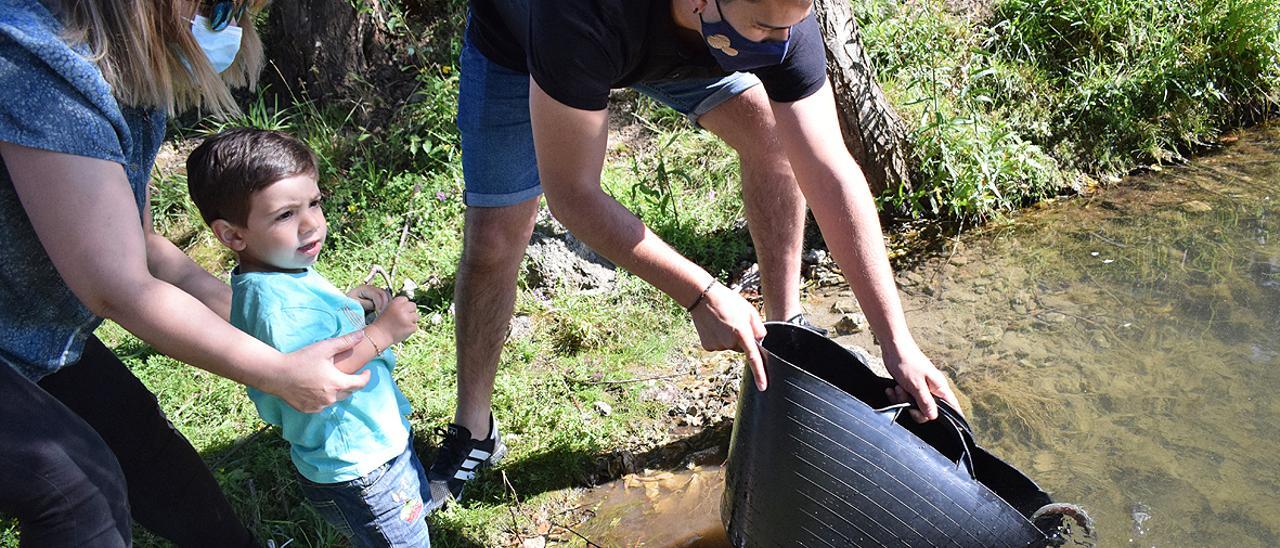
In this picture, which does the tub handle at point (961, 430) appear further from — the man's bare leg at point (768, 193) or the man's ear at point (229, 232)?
the man's ear at point (229, 232)

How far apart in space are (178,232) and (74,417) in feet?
11.3

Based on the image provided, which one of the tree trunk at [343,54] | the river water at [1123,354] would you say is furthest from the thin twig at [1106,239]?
the tree trunk at [343,54]

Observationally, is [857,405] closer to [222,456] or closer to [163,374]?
[222,456]

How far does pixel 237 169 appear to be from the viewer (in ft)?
7.28

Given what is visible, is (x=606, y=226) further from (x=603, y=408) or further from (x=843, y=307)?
(x=843, y=307)

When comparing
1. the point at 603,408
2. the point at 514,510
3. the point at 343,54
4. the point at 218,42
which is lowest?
the point at 514,510

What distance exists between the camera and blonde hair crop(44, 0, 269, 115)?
1.77 metres

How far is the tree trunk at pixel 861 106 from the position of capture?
4.04 meters

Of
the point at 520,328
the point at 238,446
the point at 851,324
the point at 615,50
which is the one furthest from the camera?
the point at 520,328

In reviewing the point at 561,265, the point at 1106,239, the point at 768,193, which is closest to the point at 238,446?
the point at 561,265

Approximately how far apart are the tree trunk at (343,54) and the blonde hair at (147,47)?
3615 millimetres

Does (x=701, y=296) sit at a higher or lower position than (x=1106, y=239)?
higher

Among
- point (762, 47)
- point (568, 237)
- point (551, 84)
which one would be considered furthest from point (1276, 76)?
point (551, 84)

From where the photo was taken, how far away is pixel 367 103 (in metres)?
5.59
